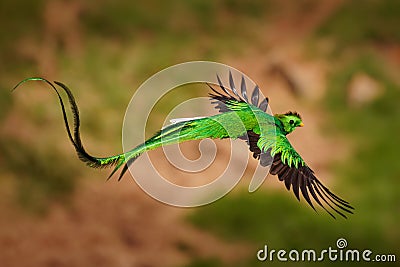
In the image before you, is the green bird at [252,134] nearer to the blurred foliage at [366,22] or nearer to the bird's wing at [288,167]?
the bird's wing at [288,167]

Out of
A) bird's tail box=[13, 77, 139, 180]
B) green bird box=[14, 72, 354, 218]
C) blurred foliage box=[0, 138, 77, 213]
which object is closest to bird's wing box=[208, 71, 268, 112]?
green bird box=[14, 72, 354, 218]

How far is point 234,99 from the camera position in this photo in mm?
911

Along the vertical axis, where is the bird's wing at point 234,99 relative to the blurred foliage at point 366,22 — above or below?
below

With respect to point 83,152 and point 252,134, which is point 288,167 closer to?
point 252,134

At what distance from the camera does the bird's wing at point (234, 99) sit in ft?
2.92

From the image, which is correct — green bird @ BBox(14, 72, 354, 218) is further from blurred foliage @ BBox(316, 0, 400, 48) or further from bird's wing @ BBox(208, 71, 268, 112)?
blurred foliage @ BBox(316, 0, 400, 48)

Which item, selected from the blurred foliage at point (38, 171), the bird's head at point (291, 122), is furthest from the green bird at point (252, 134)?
the blurred foliage at point (38, 171)

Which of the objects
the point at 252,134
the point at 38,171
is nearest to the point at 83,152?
the point at 252,134

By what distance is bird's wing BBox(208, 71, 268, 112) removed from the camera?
0.89m

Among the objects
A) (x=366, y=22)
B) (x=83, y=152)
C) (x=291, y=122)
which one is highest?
(x=366, y=22)

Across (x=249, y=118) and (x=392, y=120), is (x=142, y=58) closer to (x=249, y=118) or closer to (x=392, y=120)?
(x=392, y=120)

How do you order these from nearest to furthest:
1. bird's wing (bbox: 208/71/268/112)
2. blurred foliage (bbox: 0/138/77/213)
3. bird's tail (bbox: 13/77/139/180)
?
bird's tail (bbox: 13/77/139/180)
bird's wing (bbox: 208/71/268/112)
blurred foliage (bbox: 0/138/77/213)

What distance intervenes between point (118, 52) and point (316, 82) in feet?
1.90

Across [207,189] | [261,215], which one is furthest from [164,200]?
[261,215]
